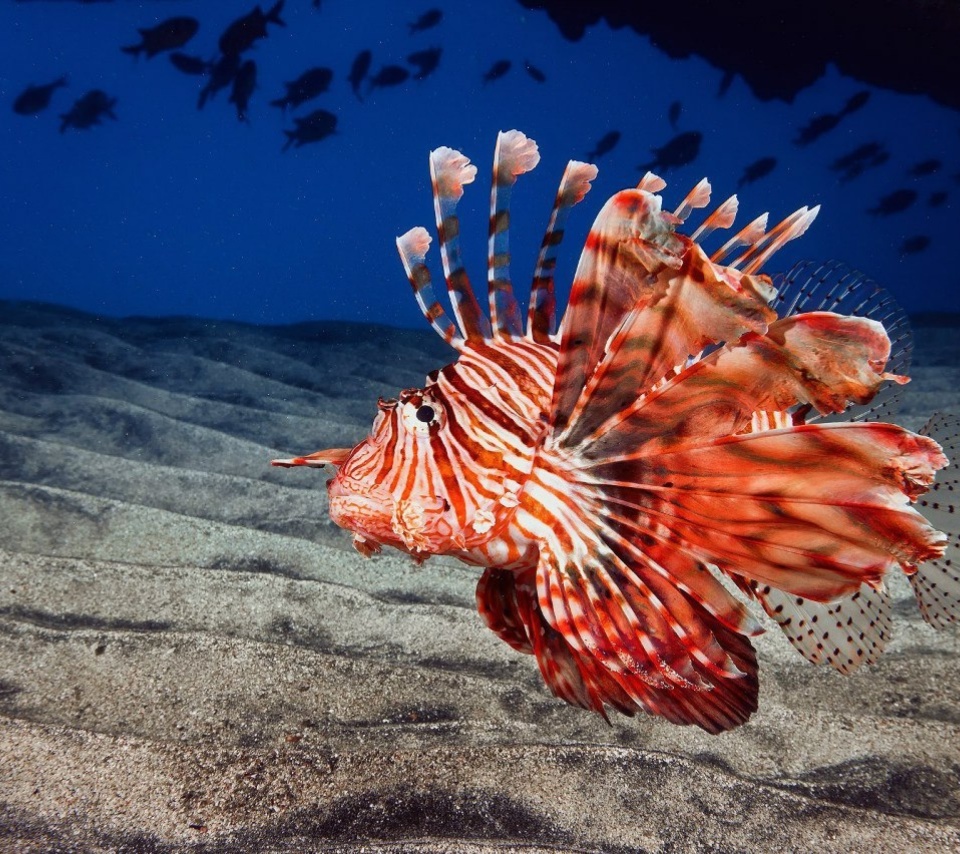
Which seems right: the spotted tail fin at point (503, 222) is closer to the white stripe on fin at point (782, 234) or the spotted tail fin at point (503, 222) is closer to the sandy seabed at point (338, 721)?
the white stripe on fin at point (782, 234)

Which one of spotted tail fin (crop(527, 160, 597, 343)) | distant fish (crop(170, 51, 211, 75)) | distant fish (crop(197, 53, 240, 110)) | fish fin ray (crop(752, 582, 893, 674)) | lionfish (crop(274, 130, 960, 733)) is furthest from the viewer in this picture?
distant fish (crop(170, 51, 211, 75))

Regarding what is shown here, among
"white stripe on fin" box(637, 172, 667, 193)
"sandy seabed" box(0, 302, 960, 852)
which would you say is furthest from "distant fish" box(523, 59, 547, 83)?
"white stripe on fin" box(637, 172, 667, 193)

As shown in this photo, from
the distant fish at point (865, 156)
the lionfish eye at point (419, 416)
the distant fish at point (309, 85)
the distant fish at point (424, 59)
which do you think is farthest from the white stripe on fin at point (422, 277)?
the distant fish at point (865, 156)

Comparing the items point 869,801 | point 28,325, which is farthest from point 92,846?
point 28,325

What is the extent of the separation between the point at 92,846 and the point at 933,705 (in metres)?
2.74

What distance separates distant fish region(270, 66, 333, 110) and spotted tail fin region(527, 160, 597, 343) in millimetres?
9831

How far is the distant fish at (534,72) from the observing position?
17.3 m

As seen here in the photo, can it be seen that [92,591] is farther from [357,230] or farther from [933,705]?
[357,230]

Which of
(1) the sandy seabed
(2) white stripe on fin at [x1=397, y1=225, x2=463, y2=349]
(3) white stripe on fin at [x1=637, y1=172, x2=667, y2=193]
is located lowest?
(1) the sandy seabed

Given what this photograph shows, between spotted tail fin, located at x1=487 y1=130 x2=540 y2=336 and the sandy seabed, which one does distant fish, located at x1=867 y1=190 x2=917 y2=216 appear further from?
spotted tail fin, located at x1=487 y1=130 x2=540 y2=336

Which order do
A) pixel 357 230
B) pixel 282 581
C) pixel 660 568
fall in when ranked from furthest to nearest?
pixel 357 230
pixel 282 581
pixel 660 568

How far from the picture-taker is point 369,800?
1778 mm

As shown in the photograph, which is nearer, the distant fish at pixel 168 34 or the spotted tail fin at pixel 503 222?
the spotted tail fin at pixel 503 222

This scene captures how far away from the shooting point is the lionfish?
126 centimetres
